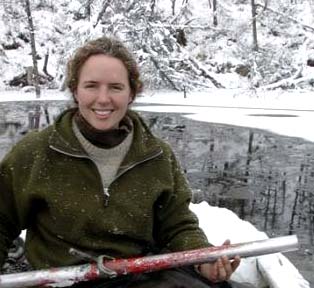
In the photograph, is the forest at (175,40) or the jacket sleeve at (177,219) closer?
the jacket sleeve at (177,219)

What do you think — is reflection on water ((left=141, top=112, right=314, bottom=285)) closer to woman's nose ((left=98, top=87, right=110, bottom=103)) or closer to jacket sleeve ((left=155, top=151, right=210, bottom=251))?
jacket sleeve ((left=155, top=151, right=210, bottom=251))

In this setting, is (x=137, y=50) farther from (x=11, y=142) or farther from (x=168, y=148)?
(x=168, y=148)

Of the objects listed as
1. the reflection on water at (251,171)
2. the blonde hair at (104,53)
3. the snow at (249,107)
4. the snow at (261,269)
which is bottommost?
the snow at (249,107)

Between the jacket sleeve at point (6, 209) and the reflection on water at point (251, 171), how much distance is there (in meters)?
2.90

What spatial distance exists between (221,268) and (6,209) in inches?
34.1

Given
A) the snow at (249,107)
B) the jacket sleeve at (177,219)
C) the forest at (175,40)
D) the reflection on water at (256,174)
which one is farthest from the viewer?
the forest at (175,40)

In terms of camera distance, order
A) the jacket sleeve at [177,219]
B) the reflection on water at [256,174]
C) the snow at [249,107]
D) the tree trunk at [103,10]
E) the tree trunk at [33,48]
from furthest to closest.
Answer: the tree trunk at [103,10] → the tree trunk at [33,48] → the snow at [249,107] → the reflection on water at [256,174] → the jacket sleeve at [177,219]

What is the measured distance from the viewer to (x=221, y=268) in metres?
2.03

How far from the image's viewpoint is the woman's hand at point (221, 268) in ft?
6.63

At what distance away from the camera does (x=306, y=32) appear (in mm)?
26375

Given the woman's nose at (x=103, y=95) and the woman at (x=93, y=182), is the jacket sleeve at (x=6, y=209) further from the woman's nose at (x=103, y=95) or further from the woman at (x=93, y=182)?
the woman's nose at (x=103, y=95)

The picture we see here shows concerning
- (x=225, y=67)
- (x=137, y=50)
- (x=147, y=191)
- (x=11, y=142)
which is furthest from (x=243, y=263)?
(x=225, y=67)

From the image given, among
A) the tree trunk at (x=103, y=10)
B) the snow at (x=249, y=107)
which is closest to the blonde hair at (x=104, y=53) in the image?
the snow at (x=249, y=107)

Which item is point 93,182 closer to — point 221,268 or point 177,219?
point 177,219
